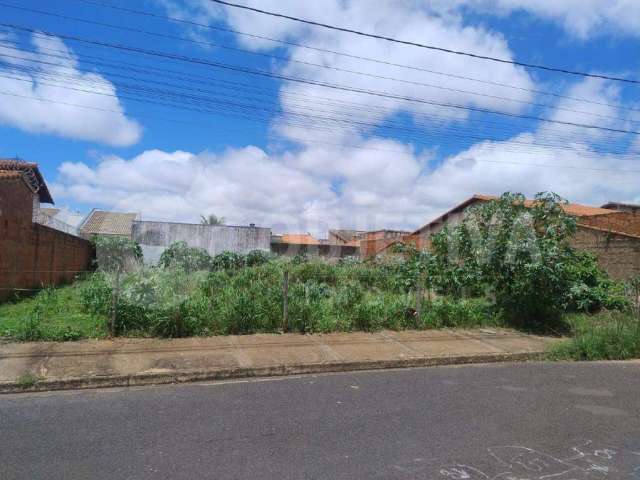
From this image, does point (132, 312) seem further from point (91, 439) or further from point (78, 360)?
point (91, 439)

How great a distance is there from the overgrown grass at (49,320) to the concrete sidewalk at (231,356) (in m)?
0.28

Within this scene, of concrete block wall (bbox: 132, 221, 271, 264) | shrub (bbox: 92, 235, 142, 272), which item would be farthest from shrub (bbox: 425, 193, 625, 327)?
concrete block wall (bbox: 132, 221, 271, 264)

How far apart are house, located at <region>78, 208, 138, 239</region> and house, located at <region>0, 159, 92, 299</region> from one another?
2238 cm

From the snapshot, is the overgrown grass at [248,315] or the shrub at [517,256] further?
the shrub at [517,256]

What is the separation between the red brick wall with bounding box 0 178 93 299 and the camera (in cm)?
1197

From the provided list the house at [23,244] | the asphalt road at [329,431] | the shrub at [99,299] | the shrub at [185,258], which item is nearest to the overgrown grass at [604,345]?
the asphalt road at [329,431]

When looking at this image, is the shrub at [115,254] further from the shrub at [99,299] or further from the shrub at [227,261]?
the shrub at [99,299]

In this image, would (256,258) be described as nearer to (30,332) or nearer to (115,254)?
(115,254)

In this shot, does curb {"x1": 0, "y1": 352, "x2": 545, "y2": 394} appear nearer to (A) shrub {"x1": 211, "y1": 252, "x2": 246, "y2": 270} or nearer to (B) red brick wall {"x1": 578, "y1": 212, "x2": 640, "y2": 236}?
(B) red brick wall {"x1": 578, "y1": 212, "x2": 640, "y2": 236}

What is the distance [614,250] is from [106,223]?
120 ft

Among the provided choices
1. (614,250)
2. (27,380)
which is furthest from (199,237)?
(27,380)

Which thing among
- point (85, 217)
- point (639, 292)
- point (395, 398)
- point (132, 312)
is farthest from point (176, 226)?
point (395, 398)

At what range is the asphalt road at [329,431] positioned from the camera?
3.98 meters

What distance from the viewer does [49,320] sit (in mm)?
9172
